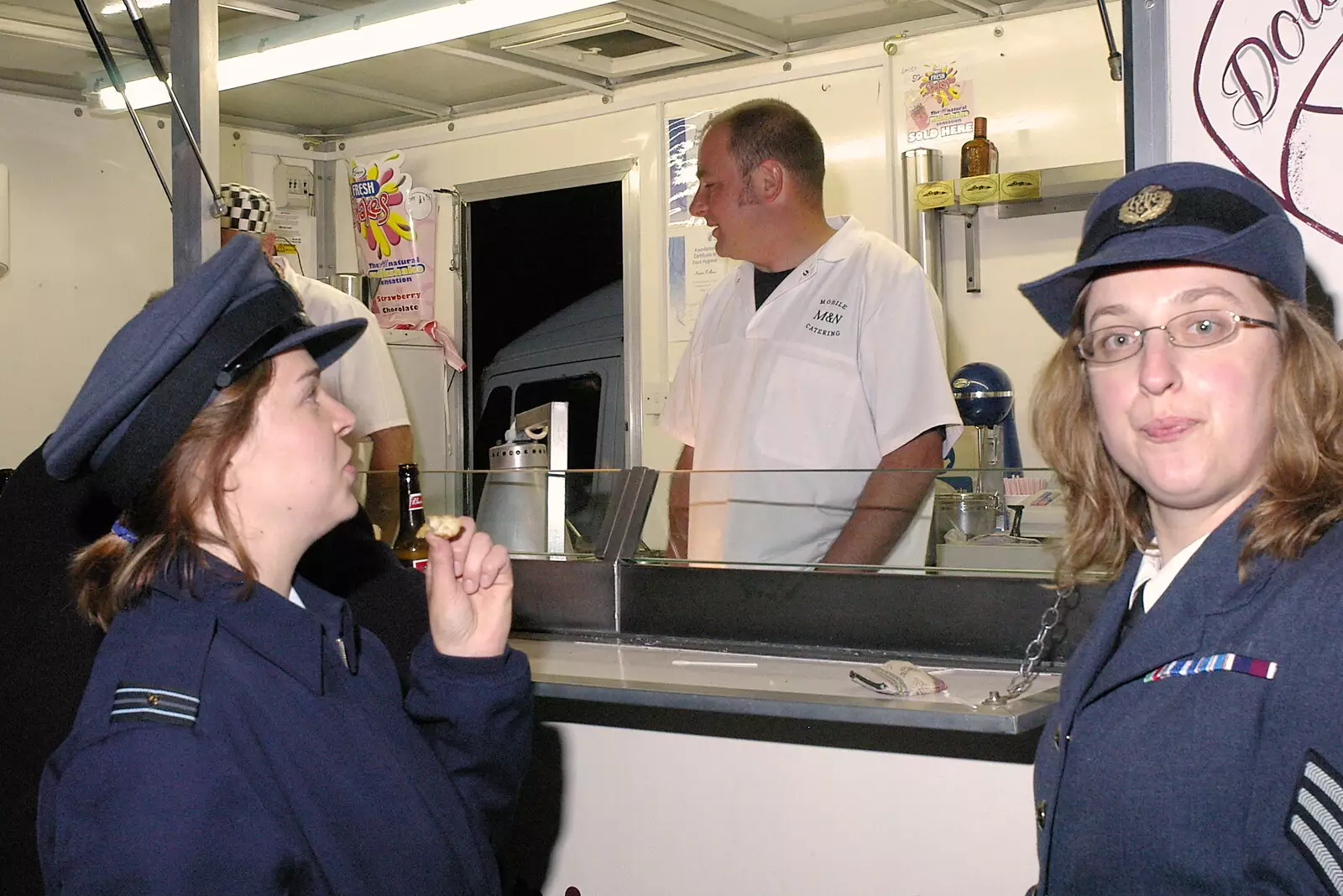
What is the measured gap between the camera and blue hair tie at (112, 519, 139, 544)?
4.97 ft

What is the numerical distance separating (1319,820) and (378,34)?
12.0 feet

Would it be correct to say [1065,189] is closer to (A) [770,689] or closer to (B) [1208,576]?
(A) [770,689]

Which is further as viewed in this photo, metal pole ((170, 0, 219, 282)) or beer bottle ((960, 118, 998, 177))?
beer bottle ((960, 118, 998, 177))

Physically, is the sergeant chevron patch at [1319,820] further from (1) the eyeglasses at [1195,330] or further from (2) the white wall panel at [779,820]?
(2) the white wall panel at [779,820]

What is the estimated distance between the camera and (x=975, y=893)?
208 cm

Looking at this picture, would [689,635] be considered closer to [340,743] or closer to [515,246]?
[340,743]

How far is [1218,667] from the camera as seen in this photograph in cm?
120

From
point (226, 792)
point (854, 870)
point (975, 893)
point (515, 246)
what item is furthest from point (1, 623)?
point (515, 246)

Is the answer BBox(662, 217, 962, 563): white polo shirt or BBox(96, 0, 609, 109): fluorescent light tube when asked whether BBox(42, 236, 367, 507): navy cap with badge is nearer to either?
A: BBox(662, 217, 962, 563): white polo shirt

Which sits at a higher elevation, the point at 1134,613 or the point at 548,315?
the point at 548,315

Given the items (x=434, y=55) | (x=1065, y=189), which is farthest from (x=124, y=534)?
(x=434, y=55)

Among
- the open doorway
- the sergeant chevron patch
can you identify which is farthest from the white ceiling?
the sergeant chevron patch

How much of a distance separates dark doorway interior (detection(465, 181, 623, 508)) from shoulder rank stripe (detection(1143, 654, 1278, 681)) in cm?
488

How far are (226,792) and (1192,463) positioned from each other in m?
1.03
